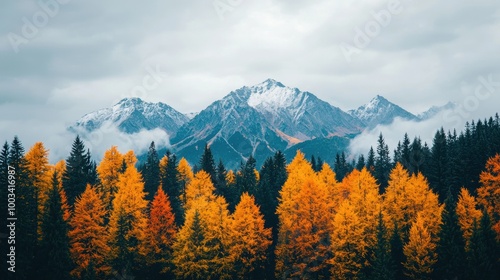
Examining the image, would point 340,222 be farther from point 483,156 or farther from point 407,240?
point 483,156

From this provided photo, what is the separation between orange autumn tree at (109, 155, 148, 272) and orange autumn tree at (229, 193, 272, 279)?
39.5ft

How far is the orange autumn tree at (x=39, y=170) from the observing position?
58562 mm

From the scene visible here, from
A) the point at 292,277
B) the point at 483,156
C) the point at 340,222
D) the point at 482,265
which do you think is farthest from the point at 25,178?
the point at 483,156

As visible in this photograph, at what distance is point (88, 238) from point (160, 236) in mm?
9610

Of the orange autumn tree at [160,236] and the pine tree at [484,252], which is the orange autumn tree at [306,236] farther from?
the pine tree at [484,252]

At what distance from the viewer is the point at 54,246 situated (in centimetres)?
4875

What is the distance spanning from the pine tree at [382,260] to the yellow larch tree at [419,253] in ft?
7.53

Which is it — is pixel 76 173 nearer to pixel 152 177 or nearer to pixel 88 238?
pixel 88 238

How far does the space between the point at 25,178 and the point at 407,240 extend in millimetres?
49934

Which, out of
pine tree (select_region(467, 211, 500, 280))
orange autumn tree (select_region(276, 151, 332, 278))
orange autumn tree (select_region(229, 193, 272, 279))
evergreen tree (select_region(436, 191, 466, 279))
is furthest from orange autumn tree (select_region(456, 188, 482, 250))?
orange autumn tree (select_region(229, 193, 272, 279))

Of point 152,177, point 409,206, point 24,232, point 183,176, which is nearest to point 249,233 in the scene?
point 409,206

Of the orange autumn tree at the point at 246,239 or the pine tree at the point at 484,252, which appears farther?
the orange autumn tree at the point at 246,239

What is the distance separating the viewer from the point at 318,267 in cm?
5216

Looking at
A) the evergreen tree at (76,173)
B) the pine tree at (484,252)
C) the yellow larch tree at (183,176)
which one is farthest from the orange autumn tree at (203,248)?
the pine tree at (484,252)
